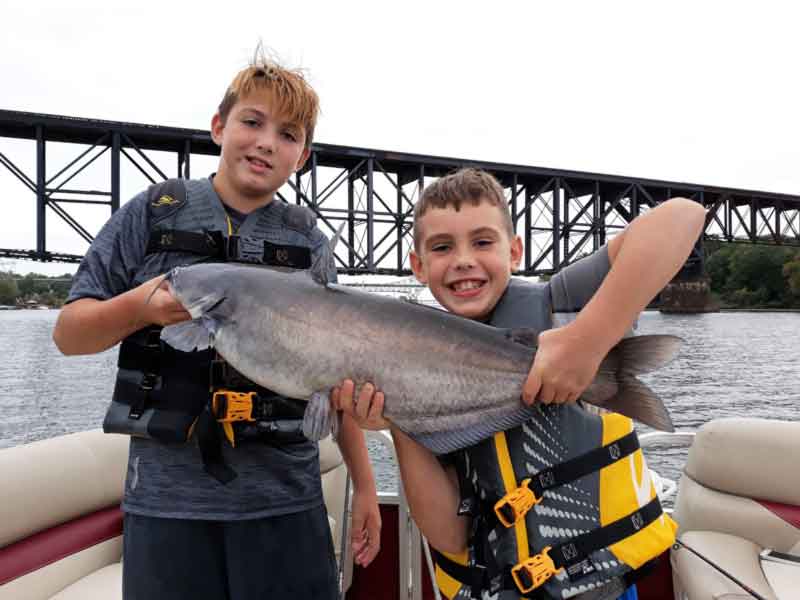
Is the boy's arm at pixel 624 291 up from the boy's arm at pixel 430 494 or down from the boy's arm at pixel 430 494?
up

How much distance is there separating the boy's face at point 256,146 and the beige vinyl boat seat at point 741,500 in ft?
9.40

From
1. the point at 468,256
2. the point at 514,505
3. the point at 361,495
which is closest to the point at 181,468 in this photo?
the point at 361,495

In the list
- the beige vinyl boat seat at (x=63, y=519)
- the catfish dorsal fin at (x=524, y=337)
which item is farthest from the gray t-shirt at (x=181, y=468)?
the beige vinyl boat seat at (x=63, y=519)

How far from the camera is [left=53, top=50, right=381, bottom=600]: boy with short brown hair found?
1948mm

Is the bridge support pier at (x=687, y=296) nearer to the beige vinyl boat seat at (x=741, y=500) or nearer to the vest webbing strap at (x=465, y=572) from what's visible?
the beige vinyl boat seat at (x=741, y=500)

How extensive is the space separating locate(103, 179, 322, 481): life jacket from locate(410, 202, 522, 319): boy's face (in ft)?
1.86

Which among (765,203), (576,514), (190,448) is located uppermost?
(765,203)

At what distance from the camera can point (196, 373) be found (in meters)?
2.12

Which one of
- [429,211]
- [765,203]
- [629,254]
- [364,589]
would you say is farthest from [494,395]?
[765,203]

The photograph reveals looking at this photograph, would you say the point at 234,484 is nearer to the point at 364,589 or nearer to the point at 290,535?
the point at 290,535

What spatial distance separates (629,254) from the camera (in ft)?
5.41

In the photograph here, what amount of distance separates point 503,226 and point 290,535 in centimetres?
134

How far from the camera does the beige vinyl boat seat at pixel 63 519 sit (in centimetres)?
296

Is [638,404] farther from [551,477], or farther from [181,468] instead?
[181,468]
